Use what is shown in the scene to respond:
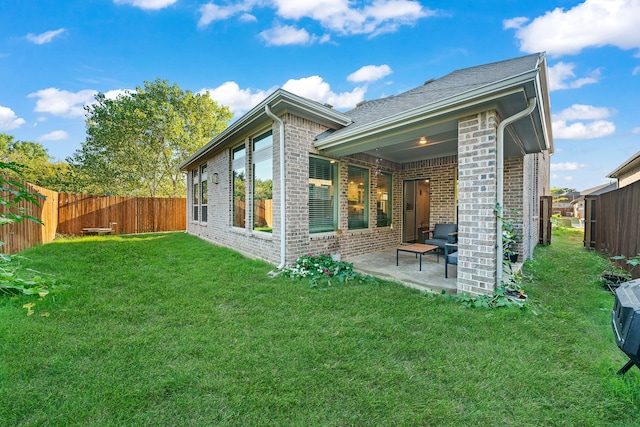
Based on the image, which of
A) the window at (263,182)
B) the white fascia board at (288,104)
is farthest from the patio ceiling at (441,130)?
the window at (263,182)

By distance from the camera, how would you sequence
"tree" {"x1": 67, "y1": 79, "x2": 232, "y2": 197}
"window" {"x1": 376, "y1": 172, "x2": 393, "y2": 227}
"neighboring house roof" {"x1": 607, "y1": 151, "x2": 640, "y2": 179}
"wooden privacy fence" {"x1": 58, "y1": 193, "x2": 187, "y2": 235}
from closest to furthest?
"window" {"x1": 376, "y1": 172, "x2": 393, "y2": 227}, "neighboring house roof" {"x1": 607, "y1": 151, "x2": 640, "y2": 179}, "wooden privacy fence" {"x1": 58, "y1": 193, "x2": 187, "y2": 235}, "tree" {"x1": 67, "y1": 79, "x2": 232, "y2": 197}

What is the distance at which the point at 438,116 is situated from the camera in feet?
12.9

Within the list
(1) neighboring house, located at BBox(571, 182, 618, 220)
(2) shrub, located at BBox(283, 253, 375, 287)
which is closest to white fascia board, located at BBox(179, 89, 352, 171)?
(2) shrub, located at BBox(283, 253, 375, 287)

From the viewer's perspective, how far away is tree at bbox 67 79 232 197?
52.0 feet

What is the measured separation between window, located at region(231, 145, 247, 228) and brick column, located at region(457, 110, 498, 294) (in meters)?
4.97

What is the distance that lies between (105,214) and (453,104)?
14.4m

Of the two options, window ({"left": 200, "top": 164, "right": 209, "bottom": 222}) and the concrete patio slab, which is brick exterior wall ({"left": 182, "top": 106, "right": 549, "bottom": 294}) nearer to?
the concrete patio slab

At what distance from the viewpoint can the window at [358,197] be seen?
6.52 metres

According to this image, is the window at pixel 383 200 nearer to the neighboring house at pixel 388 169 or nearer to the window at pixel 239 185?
the neighboring house at pixel 388 169

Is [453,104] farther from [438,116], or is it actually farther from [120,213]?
[120,213]

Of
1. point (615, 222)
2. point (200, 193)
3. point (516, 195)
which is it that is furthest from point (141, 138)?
point (615, 222)

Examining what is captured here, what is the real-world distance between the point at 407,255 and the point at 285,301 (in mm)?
4017

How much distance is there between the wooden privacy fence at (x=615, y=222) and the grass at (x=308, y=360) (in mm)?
1580

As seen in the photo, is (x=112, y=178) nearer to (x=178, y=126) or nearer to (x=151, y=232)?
(x=178, y=126)
